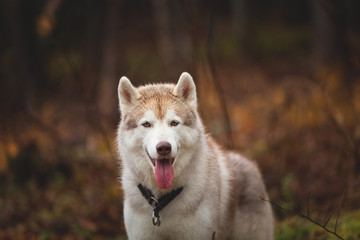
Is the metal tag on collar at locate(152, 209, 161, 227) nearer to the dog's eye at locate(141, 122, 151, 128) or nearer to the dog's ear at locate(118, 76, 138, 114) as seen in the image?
the dog's eye at locate(141, 122, 151, 128)

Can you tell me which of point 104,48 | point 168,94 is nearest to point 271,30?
point 104,48

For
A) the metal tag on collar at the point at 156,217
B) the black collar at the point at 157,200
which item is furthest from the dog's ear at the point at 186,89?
the metal tag on collar at the point at 156,217

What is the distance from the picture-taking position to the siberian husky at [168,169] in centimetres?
378

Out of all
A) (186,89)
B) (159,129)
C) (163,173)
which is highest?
(186,89)

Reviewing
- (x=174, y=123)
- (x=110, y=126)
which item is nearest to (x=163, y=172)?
(x=174, y=123)

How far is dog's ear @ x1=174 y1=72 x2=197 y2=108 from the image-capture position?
4.12 metres

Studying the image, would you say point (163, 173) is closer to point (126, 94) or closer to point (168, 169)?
point (168, 169)

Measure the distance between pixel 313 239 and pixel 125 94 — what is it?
3125 millimetres

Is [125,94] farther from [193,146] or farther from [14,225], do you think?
[14,225]

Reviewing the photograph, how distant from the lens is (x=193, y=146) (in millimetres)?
3992

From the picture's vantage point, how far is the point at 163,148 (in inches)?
138

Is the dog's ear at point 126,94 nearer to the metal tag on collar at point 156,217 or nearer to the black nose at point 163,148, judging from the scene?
the black nose at point 163,148

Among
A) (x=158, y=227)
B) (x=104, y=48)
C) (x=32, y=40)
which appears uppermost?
(x=32, y=40)

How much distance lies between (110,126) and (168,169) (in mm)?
7067
